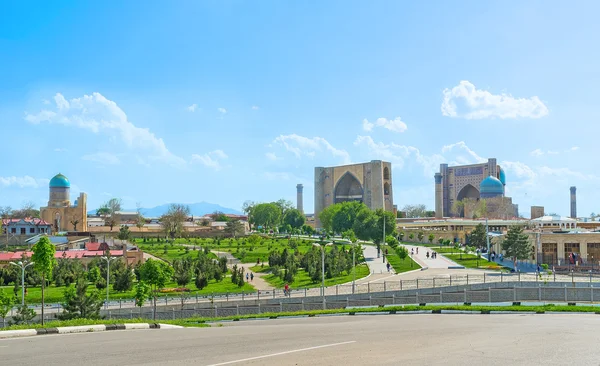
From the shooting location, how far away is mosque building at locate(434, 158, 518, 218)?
14625 cm

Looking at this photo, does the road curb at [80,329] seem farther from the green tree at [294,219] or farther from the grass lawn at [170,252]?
the green tree at [294,219]

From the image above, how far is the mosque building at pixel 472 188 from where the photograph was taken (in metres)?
146

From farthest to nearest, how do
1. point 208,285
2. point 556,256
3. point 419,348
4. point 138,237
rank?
point 138,237 → point 556,256 → point 208,285 → point 419,348

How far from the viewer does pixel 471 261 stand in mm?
67625

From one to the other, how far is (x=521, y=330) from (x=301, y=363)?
8.71 m

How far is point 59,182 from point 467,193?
107m

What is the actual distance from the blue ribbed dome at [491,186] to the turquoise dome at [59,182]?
96.4 m

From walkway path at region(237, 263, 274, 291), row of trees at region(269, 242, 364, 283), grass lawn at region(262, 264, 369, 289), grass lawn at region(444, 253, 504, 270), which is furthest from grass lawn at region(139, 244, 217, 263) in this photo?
grass lawn at region(444, 253, 504, 270)

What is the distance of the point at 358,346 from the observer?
14773 millimetres

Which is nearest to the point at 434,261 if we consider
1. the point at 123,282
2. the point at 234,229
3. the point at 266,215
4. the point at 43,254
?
the point at 123,282

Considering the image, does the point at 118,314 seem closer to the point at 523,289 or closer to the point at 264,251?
the point at 523,289

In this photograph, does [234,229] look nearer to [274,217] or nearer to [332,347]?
[274,217]

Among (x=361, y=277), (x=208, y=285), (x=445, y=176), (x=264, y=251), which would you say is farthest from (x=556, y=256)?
(x=445, y=176)

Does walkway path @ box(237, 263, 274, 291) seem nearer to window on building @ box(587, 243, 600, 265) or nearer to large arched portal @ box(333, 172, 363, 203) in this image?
window on building @ box(587, 243, 600, 265)
